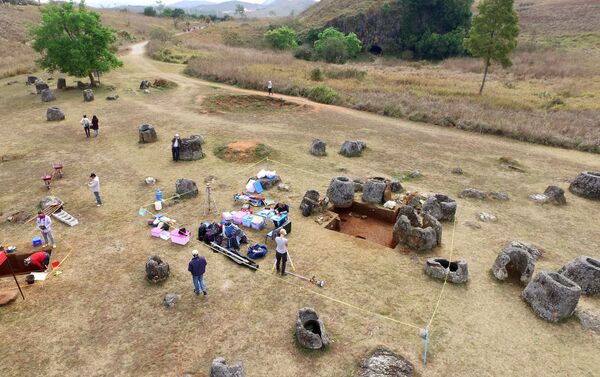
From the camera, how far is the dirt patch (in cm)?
3005

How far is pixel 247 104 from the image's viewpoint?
101 ft

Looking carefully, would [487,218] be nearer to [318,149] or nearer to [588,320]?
[588,320]

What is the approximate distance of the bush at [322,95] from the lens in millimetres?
32250


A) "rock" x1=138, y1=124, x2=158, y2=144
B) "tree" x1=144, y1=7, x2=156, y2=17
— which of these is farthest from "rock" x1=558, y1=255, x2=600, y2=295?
"tree" x1=144, y1=7, x2=156, y2=17

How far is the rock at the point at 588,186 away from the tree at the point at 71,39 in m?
34.5

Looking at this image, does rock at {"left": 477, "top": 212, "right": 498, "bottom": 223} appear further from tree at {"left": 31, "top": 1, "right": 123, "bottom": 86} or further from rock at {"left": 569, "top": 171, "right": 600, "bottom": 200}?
tree at {"left": 31, "top": 1, "right": 123, "bottom": 86}

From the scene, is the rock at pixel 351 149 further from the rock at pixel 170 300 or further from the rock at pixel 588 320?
the rock at pixel 170 300

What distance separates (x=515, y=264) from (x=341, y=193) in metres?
6.56

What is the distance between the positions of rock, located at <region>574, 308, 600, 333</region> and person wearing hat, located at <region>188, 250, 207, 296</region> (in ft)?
32.9

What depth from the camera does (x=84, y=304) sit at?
10109 mm

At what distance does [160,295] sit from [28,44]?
56850 mm

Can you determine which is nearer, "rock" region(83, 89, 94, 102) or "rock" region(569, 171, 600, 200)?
"rock" region(569, 171, 600, 200)

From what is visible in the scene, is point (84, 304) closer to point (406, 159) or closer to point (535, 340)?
point (535, 340)

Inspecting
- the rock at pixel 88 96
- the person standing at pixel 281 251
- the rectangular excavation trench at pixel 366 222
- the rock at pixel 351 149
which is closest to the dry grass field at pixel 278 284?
the person standing at pixel 281 251
